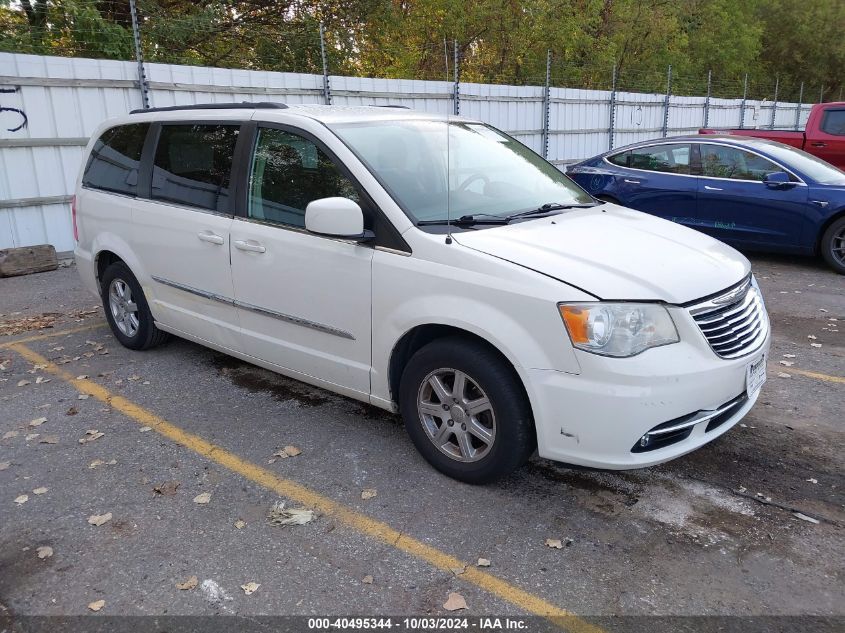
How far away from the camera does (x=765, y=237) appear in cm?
847

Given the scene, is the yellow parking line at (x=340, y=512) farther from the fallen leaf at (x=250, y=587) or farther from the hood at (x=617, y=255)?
the hood at (x=617, y=255)

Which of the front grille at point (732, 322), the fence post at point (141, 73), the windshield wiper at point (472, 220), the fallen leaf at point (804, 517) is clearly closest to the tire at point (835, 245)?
the front grille at point (732, 322)

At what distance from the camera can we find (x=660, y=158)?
9305 mm

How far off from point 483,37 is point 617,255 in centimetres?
2370

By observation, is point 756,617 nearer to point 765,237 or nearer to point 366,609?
point 366,609

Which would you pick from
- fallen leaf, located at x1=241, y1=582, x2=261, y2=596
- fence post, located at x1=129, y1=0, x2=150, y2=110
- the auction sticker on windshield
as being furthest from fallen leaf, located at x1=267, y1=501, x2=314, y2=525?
fence post, located at x1=129, y1=0, x2=150, y2=110

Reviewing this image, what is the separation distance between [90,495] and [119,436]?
0.69m

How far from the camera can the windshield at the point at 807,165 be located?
325 inches

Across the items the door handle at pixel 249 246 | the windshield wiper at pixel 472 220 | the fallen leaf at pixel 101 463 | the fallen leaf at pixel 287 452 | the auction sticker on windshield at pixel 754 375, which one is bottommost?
the fallen leaf at pixel 287 452

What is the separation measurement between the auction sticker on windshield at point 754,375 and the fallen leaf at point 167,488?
289cm

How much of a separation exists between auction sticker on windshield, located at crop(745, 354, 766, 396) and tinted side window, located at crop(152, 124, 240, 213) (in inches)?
123

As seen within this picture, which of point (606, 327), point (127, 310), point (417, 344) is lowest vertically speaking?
point (127, 310)

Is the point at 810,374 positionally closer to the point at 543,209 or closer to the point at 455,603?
the point at 543,209

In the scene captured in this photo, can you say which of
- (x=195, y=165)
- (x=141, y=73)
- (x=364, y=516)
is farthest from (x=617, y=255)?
(x=141, y=73)
